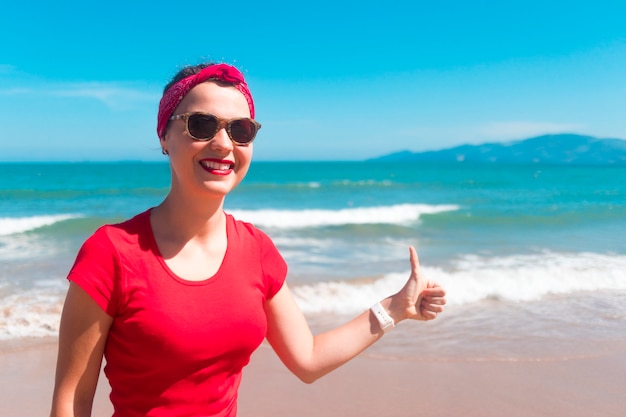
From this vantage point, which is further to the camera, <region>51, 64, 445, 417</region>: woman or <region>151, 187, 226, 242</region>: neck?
<region>151, 187, 226, 242</region>: neck

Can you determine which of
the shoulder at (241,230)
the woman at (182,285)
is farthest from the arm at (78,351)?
the shoulder at (241,230)

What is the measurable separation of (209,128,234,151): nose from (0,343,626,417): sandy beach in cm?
314

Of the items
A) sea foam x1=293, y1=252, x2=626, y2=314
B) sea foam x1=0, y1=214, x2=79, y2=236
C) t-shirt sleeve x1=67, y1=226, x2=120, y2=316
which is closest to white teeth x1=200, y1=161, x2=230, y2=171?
t-shirt sleeve x1=67, y1=226, x2=120, y2=316

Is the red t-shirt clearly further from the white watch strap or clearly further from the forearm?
the white watch strap

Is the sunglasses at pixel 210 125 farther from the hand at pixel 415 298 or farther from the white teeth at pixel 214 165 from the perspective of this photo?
the hand at pixel 415 298

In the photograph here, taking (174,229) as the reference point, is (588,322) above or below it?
below

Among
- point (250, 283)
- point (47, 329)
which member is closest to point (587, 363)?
point (250, 283)

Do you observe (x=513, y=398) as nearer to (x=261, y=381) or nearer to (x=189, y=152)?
(x=261, y=381)

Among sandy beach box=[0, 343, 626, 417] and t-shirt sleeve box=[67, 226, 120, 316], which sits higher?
t-shirt sleeve box=[67, 226, 120, 316]

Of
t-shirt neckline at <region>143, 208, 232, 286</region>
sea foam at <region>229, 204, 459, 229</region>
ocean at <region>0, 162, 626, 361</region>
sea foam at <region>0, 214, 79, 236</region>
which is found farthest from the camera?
sea foam at <region>229, 204, 459, 229</region>

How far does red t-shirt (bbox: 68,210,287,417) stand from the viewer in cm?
152

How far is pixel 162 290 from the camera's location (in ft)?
5.15

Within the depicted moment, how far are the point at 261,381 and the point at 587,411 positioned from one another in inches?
107

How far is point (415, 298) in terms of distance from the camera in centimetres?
212
